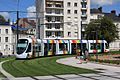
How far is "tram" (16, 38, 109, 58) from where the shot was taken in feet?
147

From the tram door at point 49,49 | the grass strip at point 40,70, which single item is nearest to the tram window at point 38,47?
the tram door at point 49,49

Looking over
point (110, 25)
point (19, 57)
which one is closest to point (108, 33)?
point (110, 25)

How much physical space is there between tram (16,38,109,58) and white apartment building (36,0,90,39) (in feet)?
121

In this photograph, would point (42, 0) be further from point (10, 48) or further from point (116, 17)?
point (116, 17)

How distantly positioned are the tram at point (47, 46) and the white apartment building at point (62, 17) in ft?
121

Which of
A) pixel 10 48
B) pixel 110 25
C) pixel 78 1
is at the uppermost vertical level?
pixel 78 1

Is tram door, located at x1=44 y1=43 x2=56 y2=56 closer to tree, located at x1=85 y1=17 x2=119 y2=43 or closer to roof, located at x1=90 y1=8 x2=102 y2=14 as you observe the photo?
tree, located at x1=85 y1=17 x2=119 y2=43

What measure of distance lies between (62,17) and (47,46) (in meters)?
53.2

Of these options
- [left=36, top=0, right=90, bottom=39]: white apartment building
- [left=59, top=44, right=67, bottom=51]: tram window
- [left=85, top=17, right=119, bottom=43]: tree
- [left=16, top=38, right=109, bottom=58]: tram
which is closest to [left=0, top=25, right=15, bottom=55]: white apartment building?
[left=36, top=0, right=90, bottom=39]: white apartment building

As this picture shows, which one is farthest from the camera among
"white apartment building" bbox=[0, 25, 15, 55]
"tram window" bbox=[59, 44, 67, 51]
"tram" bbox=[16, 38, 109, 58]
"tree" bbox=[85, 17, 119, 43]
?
"white apartment building" bbox=[0, 25, 15, 55]

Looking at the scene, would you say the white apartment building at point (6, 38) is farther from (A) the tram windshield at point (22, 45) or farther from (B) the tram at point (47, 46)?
(A) the tram windshield at point (22, 45)

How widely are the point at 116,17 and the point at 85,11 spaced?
19383 millimetres

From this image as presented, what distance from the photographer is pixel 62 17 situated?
10606 cm

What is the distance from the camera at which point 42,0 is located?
345 ft
